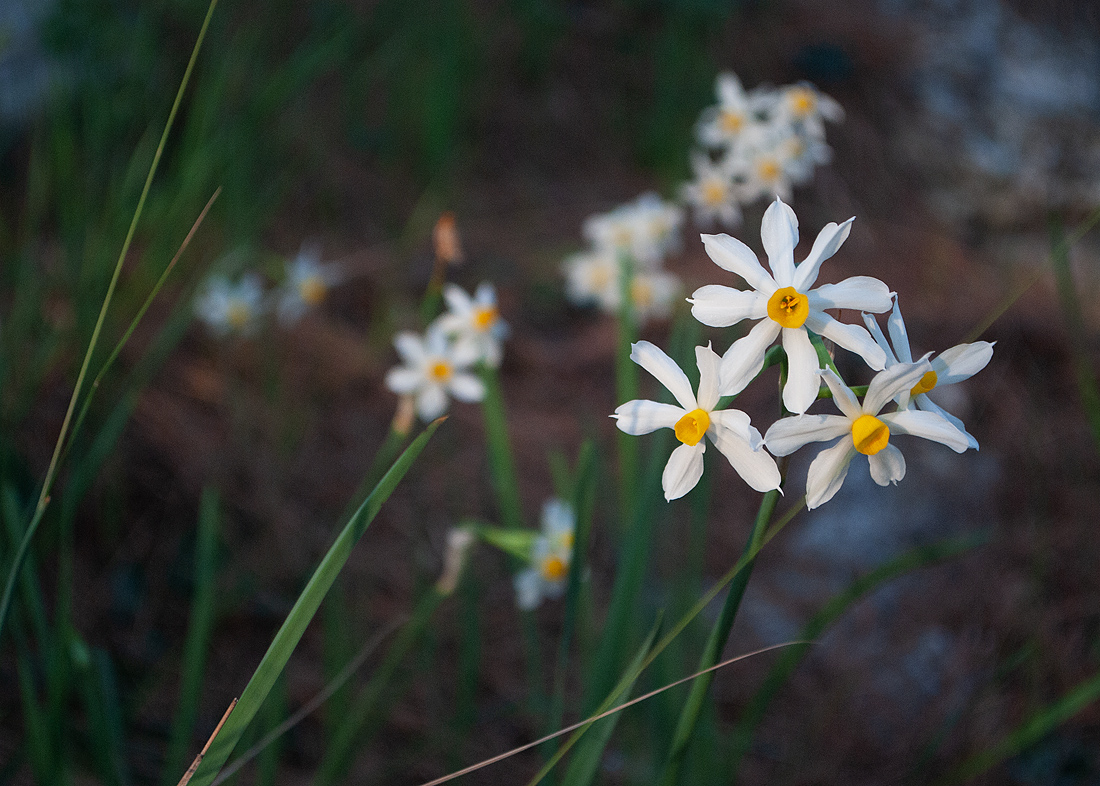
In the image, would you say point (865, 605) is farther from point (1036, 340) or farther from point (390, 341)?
point (390, 341)

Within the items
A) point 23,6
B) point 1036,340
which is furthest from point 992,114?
point 23,6

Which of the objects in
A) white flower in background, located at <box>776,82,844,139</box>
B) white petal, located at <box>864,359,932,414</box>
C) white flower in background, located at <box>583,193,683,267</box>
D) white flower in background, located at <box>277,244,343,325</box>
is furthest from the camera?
white flower in background, located at <box>277,244,343,325</box>

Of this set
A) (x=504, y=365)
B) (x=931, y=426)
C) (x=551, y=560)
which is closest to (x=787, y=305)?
(x=931, y=426)

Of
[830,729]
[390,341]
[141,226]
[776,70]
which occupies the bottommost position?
[830,729]

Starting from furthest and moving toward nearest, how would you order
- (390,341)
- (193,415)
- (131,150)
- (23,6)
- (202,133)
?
(23,6) < (390,341) < (131,150) < (193,415) < (202,133)

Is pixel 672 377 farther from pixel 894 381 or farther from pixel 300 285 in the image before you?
pixel 300 285

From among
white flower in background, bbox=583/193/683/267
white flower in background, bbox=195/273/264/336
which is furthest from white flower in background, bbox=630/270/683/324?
white flower in background, bbox=195/273/264/336

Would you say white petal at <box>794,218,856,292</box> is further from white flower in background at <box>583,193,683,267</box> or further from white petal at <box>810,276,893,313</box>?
white flower in background at <box>583,193,683,267</box>
